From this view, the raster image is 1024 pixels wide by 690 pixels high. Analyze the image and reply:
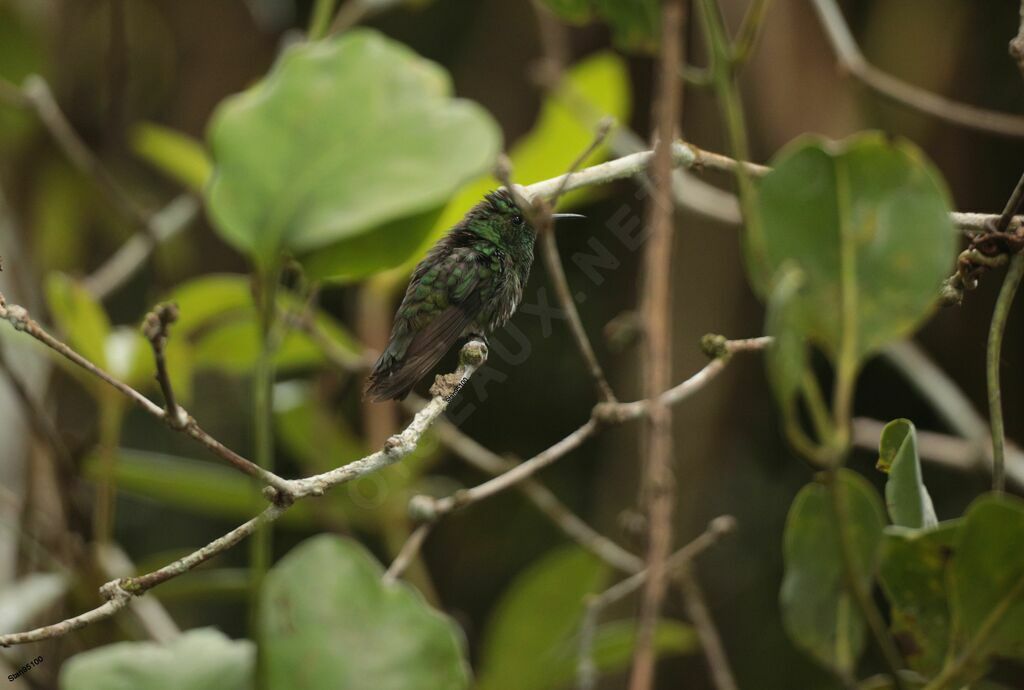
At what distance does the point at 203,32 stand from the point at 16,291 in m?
0.89

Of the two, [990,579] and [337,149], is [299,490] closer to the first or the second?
[337,149]

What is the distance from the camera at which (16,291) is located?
1.32 meters

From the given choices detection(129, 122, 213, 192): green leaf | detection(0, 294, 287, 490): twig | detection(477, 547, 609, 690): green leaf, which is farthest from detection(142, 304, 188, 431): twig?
detection(129, 122, 213, 192): green leaf

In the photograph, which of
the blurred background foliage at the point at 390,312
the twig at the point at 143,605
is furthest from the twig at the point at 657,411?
the twig at the point at 143,605

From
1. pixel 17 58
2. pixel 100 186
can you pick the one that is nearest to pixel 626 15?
pixel 100 186

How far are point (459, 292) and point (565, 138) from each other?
0.37m

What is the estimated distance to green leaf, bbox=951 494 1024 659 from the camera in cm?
45

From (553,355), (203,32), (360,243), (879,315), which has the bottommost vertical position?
(879,315)

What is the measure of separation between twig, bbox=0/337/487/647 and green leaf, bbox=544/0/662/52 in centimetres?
32

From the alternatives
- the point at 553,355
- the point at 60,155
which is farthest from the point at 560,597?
the point at 60,155

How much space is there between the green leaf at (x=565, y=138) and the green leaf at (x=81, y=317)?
9.9 inches

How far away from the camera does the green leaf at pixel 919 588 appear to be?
48cm

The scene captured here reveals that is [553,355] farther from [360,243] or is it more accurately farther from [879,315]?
[879,315]

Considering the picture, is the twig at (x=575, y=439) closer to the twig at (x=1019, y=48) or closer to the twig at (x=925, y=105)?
the twig at (x=1019, y=48)
